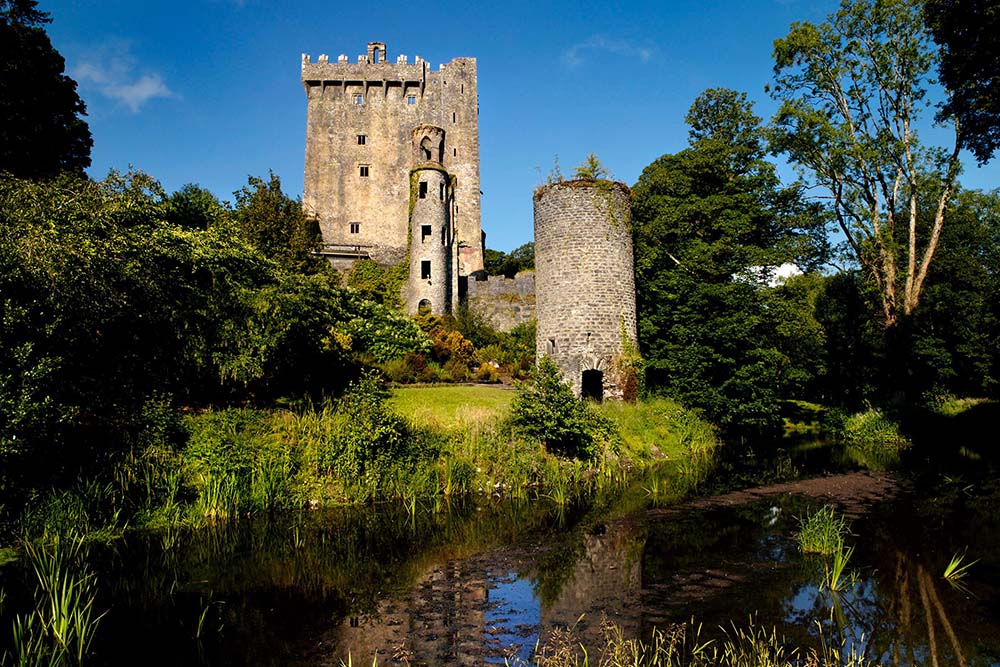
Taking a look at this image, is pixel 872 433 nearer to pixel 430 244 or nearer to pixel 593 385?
pixel 593 385

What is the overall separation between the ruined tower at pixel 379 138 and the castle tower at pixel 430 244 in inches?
361

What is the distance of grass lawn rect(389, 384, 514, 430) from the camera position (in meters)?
14.6

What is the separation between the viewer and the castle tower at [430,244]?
3328 centimetres

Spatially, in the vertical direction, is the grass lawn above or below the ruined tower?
below

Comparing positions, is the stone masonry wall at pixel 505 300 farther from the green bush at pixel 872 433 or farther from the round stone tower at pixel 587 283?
the green bush at pixel 872 433

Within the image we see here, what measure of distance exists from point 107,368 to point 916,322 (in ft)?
77.1

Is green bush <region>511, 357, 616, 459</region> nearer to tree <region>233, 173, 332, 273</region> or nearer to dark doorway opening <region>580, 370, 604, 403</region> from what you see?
dark doorway opening <region>580, 370, 604, 403</region>

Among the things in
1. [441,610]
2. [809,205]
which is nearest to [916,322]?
[809,205]

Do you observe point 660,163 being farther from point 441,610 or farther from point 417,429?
point 441,610

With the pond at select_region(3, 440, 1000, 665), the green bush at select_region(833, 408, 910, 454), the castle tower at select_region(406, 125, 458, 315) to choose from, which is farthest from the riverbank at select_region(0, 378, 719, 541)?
the castle tower at select_region(406, 125, 458, 315)

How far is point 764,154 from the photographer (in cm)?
2333

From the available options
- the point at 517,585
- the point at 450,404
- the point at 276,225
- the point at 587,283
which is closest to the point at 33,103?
the point at 276,225

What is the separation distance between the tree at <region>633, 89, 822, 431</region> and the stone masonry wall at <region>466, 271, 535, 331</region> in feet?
32.7

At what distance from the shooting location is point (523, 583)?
7.49 m
